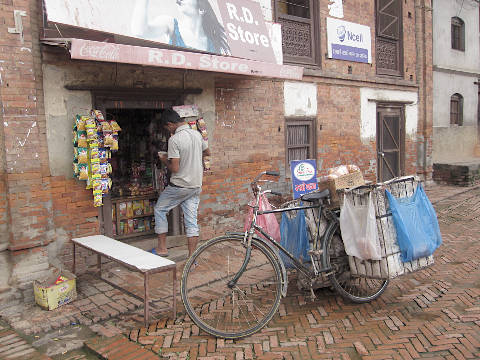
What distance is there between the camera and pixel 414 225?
164 inches

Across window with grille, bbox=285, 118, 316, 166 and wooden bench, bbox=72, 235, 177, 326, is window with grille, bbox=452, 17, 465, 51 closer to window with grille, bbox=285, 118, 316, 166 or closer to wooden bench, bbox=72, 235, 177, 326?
window with grille, bbox=285, 118, 316, 166

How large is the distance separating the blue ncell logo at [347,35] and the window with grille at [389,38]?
1077 mm

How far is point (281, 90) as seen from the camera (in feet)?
27.3

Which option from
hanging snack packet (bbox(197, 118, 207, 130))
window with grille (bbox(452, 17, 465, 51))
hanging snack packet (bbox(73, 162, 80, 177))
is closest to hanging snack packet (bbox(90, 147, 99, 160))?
hanging snack packet (bbox(73, 162, 80, 177))

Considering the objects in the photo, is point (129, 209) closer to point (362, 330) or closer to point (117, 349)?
point (117, 349)

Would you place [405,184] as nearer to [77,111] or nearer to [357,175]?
[357,175]

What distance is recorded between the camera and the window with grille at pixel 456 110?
15285 mm

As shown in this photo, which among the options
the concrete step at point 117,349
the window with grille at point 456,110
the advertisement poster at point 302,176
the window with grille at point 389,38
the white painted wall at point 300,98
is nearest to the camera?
the concrete step at point 117,349

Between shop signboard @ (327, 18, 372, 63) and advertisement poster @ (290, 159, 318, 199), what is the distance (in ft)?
12.2

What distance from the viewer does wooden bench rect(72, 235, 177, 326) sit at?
3.97 meters

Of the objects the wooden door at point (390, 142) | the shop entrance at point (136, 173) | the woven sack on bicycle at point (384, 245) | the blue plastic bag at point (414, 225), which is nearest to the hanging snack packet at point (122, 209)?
the shop entrance at point (136, 173)

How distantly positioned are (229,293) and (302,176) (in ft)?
10.0

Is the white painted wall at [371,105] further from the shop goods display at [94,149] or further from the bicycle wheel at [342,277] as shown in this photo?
the shop goods display at [94,149]

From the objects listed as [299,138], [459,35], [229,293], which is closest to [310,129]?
[299,138]
